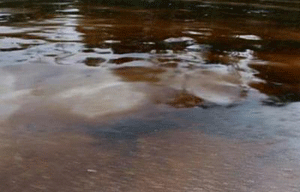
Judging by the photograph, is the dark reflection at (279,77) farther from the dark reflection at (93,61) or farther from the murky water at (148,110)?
the dark reflection at (93,61)

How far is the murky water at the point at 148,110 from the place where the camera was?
2.00 meters

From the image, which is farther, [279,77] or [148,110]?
[279,77]

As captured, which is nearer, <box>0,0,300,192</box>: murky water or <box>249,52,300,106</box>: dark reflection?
<box>0,0,300,192</box>: murky water

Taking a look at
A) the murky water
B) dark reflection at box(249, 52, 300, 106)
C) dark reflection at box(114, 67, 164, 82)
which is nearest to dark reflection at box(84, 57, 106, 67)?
the murky water

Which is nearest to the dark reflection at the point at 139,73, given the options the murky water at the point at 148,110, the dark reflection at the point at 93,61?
the murky water at the point at 148,110

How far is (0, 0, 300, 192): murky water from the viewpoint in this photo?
78.8 inches

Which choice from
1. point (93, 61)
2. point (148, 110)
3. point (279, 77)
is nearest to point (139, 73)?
point (93, 61)

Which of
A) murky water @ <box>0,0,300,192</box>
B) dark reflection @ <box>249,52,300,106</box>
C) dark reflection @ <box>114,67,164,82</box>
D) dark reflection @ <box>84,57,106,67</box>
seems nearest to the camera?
murky water @ <box>0,0,300,192</box>

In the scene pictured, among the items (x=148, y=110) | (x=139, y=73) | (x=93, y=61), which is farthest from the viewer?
(x=93, y=61)

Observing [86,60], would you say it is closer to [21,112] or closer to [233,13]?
[21,112]

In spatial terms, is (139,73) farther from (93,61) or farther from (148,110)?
(148,110)

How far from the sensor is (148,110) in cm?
294

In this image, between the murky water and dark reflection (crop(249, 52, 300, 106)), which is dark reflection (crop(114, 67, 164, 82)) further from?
dark reflection (crop(249, 52, 300, 106))

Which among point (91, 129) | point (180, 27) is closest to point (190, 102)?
point (91, 129)
